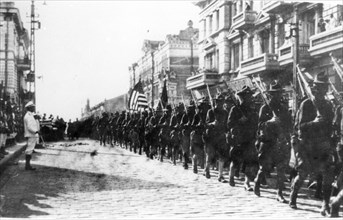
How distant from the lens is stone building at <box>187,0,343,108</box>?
1942 centimetres

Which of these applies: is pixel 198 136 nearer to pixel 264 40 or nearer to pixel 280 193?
pixel 280 193

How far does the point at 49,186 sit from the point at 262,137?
4.71 m

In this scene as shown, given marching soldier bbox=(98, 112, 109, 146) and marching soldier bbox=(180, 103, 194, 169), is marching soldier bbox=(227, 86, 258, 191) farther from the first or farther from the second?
marching soldier bbox=(98, 112, 109, 146)

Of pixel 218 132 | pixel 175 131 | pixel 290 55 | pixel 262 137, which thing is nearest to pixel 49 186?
pixel 218 132

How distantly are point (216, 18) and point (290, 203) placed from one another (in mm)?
27915

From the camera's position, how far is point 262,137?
A: 340 inches

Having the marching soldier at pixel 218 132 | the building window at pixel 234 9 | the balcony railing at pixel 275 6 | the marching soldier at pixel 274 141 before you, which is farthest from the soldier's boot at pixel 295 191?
the building window at pixel 234 9

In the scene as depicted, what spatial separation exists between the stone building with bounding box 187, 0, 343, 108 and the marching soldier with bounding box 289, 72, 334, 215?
5.36 meters

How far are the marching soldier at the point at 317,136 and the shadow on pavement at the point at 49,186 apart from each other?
3.44 m

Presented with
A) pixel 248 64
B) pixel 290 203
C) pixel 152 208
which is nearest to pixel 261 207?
pixel 290 203

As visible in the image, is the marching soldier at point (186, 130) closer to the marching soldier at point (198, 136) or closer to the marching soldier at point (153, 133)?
the marching soldier at point (198, 136)

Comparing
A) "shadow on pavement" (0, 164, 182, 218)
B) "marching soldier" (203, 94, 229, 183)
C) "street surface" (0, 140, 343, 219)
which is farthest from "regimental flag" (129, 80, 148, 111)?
"marching soldier" (203, 94, 229, 183)

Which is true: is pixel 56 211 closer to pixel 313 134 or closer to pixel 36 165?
pixel 313 134

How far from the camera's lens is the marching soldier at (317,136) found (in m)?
7.11
